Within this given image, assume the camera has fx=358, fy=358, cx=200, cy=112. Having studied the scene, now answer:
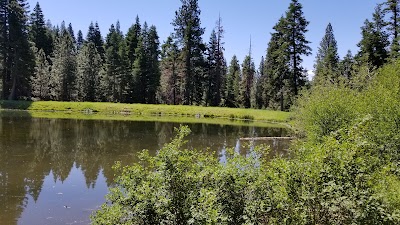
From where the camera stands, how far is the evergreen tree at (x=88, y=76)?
64625 mm

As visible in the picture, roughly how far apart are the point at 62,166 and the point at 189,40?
156 ft

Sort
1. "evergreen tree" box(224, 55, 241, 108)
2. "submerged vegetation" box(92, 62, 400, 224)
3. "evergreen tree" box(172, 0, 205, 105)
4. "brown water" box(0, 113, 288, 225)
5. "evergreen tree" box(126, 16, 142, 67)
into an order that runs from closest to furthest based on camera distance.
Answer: "submerged vegetation" box(92, 62, 400, 224) < "brown water" box(0, 113, 288, 225) < "evergreen tree" box(172, 0, 205, 105) < "evergreen tree" box(126, 16, 142, 67) < "evergreen tree" box(224, 55, 241, 108)

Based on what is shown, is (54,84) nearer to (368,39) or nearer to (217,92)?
(217,92)

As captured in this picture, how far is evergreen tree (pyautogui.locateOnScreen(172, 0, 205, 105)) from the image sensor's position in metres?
59.9

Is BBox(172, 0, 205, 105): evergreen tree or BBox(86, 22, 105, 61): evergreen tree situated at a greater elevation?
BBox(86, 22, 105, 61): evergreen tree

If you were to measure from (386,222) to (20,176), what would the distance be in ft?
39.6

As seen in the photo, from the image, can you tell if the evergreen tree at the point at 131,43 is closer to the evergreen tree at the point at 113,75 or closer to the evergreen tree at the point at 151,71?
the evergreen tree at the point at 151,71

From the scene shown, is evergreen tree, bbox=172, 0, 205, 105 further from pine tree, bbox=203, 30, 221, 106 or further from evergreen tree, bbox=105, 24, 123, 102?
evergreen tree, bbox=105, 24, 123, 102

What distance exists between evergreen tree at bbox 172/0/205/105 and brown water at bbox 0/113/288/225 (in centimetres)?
3249

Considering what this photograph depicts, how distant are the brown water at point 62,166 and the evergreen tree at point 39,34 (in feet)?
171

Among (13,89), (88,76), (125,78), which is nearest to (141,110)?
(125,78)

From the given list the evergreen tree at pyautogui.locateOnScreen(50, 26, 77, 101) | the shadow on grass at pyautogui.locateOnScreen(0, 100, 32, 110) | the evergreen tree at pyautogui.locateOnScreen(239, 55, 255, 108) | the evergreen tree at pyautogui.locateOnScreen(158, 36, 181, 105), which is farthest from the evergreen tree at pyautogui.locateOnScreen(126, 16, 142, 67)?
the shadow on grass at pyautogui.locateOnScreen(0, 100, 32, 110)

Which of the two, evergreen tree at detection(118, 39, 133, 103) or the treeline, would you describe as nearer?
the treeline

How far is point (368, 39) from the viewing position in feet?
140
